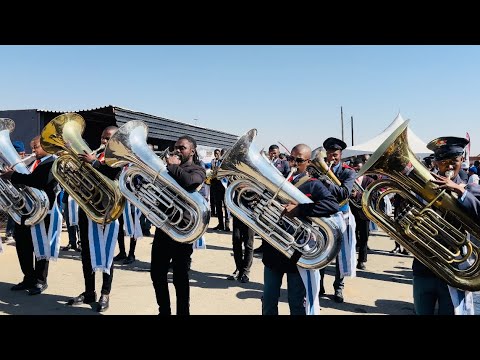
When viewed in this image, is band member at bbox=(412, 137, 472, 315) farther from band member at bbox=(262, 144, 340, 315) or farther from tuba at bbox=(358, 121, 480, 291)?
band member at bbox=(262, 144, 340, 315)

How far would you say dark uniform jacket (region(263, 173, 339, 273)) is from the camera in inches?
113

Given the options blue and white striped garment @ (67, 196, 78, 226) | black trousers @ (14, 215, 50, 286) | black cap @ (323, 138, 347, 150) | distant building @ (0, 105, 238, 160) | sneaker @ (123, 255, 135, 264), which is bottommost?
sneaker @ (123, 255, 135, 264)

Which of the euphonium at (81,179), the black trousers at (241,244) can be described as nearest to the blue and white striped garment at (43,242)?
the euphonium at (81,179)

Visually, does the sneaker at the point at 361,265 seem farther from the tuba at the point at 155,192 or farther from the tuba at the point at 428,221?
the tuba at the point at 155,192

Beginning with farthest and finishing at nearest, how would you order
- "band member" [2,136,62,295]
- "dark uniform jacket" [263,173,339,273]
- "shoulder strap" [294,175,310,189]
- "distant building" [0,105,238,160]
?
"distant building" [0,105,238,160] < "band member" [2,136,62,295] < "shoulder strap" [294,175,310,189] < "dark uniform jacket" [263,173,339,273]

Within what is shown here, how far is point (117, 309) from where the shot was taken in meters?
4.31

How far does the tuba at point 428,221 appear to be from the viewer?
2.68 meters

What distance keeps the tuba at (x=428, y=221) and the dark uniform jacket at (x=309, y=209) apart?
0.38 metres

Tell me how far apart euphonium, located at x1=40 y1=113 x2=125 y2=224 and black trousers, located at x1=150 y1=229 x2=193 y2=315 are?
79cm

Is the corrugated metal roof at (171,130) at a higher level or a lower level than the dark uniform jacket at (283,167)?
higher

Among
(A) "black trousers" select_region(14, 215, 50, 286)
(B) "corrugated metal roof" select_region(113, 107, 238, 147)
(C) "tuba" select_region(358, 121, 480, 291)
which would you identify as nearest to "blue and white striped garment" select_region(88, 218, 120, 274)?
(A) "black trousers" select_region(14, 215, 50, 286)

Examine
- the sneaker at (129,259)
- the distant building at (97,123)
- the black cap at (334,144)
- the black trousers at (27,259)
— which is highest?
the distant building at (97,123)
